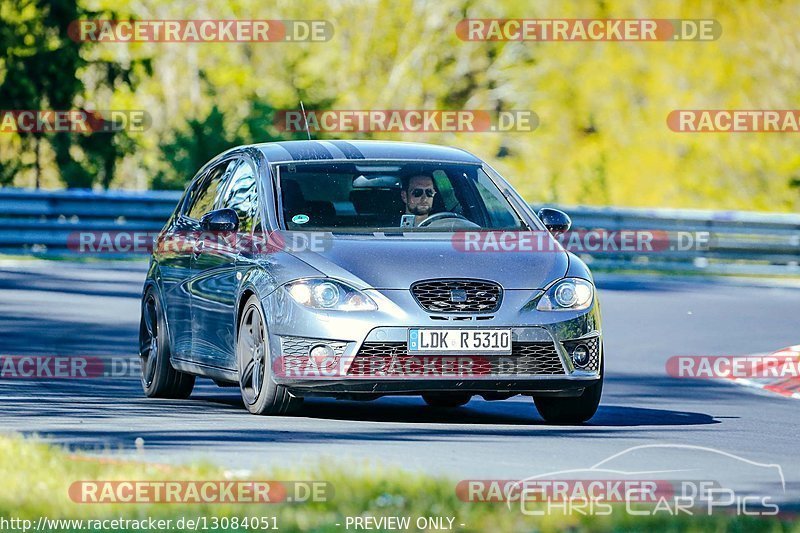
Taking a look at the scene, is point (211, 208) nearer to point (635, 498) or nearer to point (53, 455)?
point (53, 455)

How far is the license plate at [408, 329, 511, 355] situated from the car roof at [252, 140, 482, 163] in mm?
1820

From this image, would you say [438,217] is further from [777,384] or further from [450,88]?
[450,88]

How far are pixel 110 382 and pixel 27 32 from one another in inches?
897

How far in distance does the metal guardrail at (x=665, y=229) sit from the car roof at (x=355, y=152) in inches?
728

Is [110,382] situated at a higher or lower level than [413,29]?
lower

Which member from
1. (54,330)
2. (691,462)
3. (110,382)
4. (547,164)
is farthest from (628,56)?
(691,462)

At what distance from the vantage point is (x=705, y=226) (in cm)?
3300

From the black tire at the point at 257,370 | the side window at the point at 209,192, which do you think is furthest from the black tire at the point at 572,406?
the side window at the point at 209,192

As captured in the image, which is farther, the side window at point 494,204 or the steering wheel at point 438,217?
the side window at point 494,204

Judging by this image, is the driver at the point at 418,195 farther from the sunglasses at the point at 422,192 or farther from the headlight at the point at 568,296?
the headlight at the point at 568,296

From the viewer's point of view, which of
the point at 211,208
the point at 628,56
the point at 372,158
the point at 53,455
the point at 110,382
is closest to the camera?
the point at 53,455

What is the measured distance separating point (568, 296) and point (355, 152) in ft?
6.43

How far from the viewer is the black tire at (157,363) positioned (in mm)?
12766

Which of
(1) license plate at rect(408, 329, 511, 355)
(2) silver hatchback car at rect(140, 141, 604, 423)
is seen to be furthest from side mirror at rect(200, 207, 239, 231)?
(1) license plate at rect(408, 329, 511, 355)
